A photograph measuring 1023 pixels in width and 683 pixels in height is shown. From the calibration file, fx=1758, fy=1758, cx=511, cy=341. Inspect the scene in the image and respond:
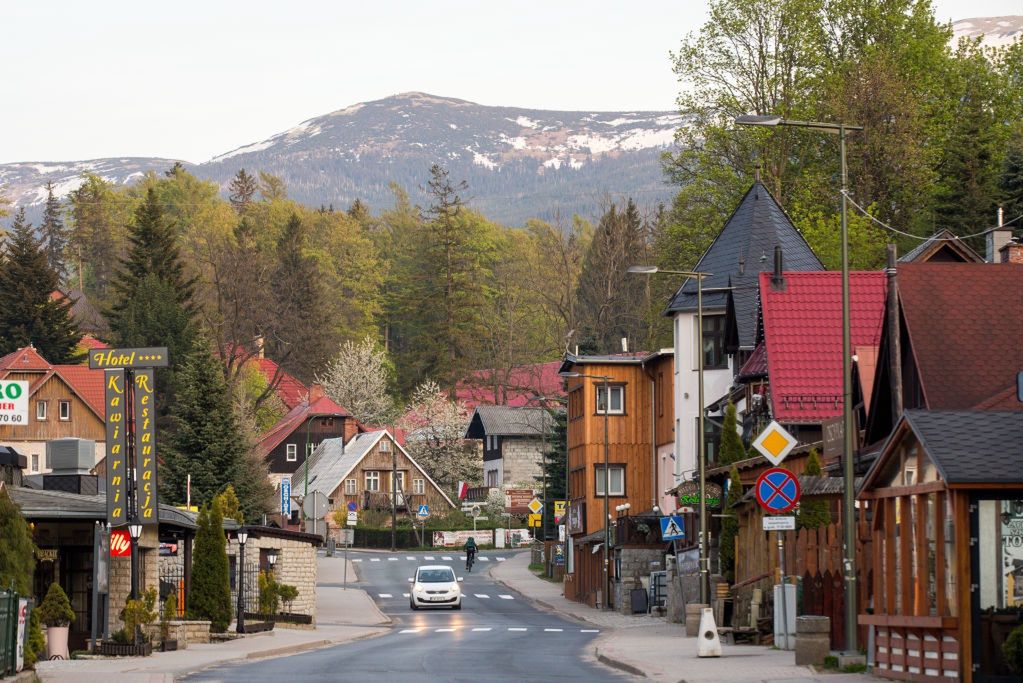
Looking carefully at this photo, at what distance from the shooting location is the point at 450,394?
124m

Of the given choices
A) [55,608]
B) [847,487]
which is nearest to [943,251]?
[847,487]

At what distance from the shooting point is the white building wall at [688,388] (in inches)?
2243

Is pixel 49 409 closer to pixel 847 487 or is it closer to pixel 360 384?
pixel 360 384

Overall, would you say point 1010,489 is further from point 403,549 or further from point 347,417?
point 347,417

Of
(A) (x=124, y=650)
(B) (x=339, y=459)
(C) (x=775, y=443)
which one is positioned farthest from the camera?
(B) (x=339, y=459)

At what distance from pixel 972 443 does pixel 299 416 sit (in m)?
96.0

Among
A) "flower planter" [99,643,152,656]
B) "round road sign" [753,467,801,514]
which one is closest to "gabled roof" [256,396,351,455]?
"flower planter" [99,643,152,656]

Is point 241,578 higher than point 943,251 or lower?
lower

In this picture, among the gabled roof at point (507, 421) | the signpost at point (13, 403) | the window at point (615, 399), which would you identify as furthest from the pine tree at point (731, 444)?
the gabled roof at point (507, 421)

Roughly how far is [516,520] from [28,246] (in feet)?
109

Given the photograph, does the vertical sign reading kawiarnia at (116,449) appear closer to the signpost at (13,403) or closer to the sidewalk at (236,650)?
the signpost at (13,403)

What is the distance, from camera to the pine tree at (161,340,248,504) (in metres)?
71.0

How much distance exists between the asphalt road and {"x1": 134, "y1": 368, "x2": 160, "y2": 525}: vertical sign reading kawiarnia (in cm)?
434

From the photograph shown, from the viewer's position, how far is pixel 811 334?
137ft
